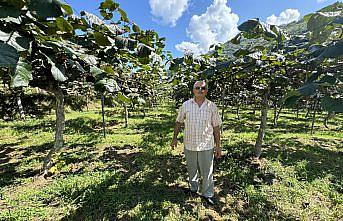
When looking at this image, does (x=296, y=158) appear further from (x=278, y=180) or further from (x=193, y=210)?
(x=193, y=210)

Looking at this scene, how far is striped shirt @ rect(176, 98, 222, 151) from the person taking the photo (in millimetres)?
3186

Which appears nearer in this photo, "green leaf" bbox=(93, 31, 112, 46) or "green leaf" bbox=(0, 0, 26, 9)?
"green leaf" bbox=(0, 0, 26, 9)

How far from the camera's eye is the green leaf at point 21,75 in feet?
2.04

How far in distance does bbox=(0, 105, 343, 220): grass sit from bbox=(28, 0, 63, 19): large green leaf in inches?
126

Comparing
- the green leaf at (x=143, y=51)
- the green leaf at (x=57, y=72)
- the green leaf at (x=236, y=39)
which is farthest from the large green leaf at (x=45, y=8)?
the green leaf at (x=236, y=39)

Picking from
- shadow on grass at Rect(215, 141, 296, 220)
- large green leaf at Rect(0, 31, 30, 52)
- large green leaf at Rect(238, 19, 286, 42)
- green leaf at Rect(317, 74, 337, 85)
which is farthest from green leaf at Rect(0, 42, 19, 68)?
shadow on grass at Rect(215, 141, 296, 220)

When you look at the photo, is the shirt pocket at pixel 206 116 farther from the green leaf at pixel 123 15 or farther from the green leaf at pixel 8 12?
the green leaf at pixel 8 12

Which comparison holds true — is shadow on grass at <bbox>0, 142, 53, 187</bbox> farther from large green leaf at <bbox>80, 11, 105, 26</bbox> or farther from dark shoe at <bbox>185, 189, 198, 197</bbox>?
large green leaf at <bbox>80, 11, 105, 26</bbox>

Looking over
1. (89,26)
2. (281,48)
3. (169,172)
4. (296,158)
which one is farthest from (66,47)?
(296,158)

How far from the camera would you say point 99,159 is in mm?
5633

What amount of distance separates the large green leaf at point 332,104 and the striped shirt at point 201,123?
2.27 m

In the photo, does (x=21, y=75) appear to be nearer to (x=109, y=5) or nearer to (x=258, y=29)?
(x=109, y=5)

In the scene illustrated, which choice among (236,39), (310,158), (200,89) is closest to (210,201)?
(200,89)

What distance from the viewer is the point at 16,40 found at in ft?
2.24
